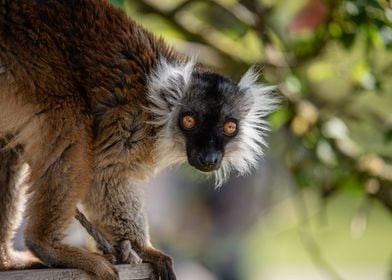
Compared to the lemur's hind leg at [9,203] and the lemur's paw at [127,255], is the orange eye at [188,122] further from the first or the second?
the lemur's hind leg at [9,203]

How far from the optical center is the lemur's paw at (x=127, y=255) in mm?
6590

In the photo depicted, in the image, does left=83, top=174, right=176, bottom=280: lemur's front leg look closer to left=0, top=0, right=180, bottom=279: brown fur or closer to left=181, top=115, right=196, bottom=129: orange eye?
left=0, top=0, right=180, bottom=279: brown fur

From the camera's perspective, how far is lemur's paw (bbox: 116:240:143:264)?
21.6 feet

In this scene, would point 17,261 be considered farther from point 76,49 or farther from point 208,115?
point 208,115

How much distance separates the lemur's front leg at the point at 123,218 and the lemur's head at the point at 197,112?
346 mm

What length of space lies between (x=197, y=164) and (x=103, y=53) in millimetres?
953

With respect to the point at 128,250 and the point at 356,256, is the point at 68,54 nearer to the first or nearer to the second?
the point at 128,250

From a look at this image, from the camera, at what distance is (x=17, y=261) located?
6.68 meters

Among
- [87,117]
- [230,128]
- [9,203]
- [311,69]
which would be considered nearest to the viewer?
[87,117]

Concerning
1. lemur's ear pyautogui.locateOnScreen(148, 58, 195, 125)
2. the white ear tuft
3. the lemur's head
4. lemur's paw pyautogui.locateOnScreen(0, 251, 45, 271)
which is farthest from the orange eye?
lemur's paw pyautogui.locateOnScreen(0, 251, 45, 271)

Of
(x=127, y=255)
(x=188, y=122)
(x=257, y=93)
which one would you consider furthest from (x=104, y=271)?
(x=257, y=93)

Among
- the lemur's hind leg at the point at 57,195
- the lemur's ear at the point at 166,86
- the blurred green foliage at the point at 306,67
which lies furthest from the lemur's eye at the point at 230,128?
the blurred green foliage at the point at 306,67

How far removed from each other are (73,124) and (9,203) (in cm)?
81

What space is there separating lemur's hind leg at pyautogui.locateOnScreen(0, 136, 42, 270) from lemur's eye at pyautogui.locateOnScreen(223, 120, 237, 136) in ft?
4.58
